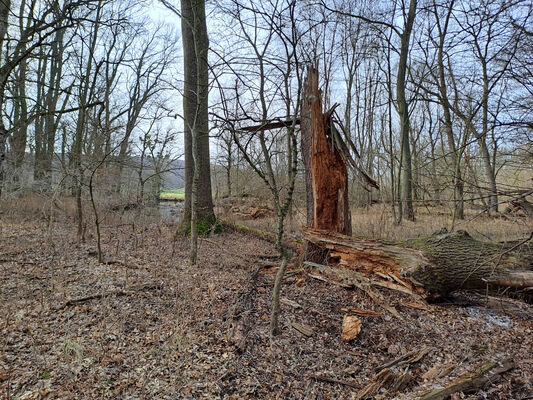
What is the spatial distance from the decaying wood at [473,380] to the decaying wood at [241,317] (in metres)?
1.74

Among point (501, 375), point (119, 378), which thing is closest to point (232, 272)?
point (119, 378)

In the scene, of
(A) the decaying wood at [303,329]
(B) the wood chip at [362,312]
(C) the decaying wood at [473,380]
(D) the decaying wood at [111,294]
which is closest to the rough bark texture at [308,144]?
(B) the wood chip at [362,312]

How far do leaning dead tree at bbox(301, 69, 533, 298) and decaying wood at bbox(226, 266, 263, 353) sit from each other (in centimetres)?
138

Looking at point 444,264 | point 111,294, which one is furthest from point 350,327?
point 111,294

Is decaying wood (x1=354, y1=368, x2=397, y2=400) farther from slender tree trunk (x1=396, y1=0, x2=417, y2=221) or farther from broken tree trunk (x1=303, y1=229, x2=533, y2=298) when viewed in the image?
slender tree trunk (x1=396, y1=0, x2=417, y2=221)

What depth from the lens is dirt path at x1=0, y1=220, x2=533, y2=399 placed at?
→ 2537 millimetres

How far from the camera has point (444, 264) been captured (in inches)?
161

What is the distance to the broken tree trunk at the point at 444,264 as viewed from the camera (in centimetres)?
407

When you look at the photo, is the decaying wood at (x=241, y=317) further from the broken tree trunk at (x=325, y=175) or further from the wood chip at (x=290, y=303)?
the broken tree trunk at (x=325, y=175)

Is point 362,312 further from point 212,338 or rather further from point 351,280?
point 212,338

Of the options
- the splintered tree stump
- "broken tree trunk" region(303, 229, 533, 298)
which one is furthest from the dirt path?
the splintered tree stump

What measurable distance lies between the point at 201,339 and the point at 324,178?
11.0ft

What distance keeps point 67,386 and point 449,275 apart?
4483 mm

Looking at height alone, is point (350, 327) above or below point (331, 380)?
above
